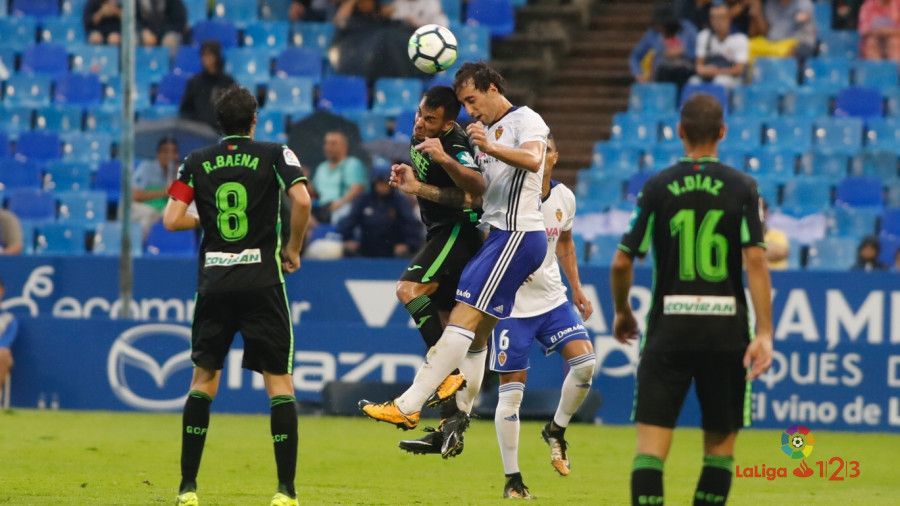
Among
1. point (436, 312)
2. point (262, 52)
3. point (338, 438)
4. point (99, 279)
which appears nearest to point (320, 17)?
point (262, 52)

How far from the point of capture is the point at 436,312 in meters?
9.95

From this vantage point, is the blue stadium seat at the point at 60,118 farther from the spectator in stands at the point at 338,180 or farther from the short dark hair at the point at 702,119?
the short dark hair at the point at 702,119

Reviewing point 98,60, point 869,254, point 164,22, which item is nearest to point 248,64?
point 164,22

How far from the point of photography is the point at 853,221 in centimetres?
1748

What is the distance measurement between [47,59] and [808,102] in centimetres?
998

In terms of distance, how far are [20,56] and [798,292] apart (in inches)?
457

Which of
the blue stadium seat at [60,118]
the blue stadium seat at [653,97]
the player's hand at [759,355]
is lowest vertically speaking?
the blue stadium seat at [60,118]

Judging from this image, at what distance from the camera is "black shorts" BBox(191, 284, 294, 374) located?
27.8 ft

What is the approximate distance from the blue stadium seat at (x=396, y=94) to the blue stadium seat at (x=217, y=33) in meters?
2.38

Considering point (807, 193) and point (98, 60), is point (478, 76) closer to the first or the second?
point (807, 193)

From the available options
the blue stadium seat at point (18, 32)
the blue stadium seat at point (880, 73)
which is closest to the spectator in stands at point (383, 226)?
the blue stadium seat at point (880, 73)

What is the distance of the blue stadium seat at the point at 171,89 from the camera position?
67.5 ft

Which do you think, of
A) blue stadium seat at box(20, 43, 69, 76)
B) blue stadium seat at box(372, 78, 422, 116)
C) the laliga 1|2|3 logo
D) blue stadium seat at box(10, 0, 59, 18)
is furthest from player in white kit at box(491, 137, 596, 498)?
blue stadium seat at box(10, 0, 59, 18)

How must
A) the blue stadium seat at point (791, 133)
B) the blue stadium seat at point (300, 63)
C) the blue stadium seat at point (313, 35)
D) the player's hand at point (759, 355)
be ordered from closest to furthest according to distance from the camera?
the player's hand at point (759, 355) < the blue stadium seat at point (791, 133) < the blue stadium seat at point (300, 63) < the blue stadium seat at point (313, 35)
